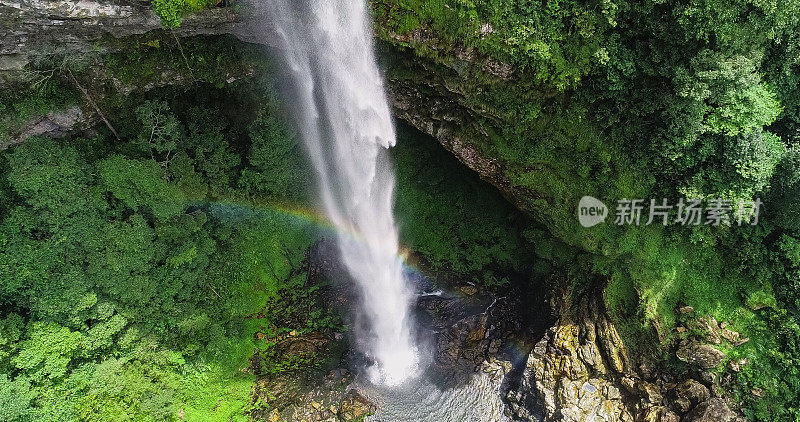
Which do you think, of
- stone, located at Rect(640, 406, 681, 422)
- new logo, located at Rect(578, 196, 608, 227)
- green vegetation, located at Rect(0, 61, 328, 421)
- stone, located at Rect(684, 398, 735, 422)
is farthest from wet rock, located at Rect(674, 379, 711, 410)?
green vegetation, located at Rect(0, 61, 328, 421)

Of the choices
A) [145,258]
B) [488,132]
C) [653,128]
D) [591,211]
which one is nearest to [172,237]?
[145,258]

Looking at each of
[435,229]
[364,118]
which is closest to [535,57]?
[364,118]

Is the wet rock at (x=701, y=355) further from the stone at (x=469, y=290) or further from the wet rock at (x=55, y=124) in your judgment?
the wet rock at (x=55, y=124)

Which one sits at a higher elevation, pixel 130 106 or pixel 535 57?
pixel 535 57

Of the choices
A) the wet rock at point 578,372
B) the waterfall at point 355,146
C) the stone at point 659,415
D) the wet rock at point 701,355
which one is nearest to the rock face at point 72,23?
the waterfall at point 355,146

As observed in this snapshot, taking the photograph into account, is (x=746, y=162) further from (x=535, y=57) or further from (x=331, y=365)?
(x=331, y=365)

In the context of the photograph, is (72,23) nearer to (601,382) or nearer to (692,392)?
(601,382)
